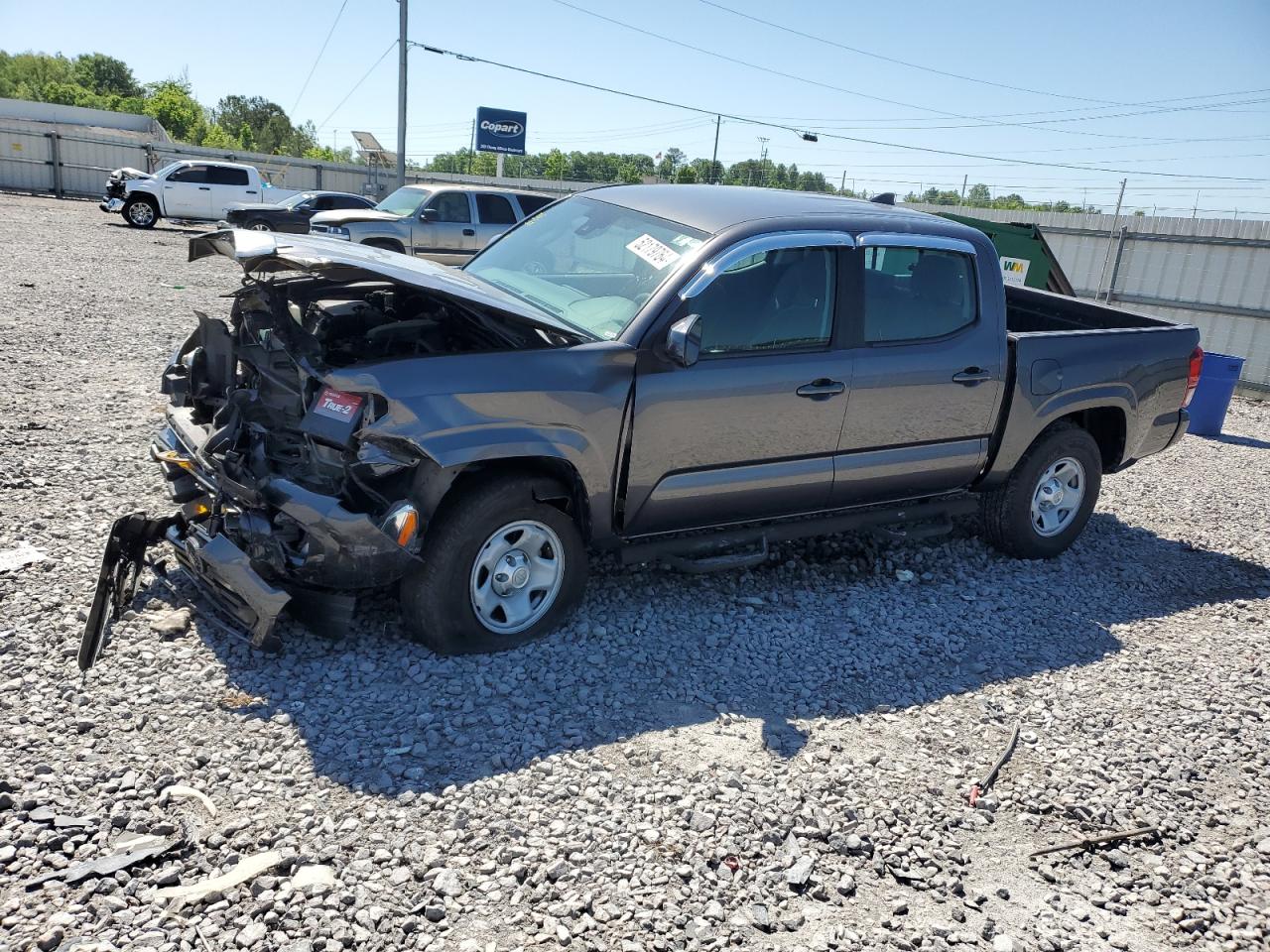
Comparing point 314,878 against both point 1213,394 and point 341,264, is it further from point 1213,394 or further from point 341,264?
point 1213,394

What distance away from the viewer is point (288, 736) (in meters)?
3.57

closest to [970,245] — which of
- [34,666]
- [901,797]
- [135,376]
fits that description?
[901,797]

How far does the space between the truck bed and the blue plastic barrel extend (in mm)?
4563

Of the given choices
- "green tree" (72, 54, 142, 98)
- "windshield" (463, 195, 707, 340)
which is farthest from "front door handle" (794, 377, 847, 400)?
"green tree" (72, 54, 142, 98)

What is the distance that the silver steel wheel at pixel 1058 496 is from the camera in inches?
240

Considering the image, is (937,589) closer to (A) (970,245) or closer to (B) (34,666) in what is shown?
(A) (970,245)

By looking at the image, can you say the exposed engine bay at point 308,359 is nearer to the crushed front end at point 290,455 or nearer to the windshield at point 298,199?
the crushed front end at point 290,455

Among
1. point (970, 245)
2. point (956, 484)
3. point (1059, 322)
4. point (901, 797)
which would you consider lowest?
point (901, 797)

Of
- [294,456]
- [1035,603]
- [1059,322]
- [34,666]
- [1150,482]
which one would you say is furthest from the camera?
[1150,482]

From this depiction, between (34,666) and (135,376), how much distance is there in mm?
5306

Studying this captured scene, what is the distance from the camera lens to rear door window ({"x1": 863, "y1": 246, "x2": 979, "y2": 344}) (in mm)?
5125

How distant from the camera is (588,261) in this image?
5.11 metres

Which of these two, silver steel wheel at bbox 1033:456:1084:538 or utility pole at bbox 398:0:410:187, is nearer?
silver steel wheel at bbox 1033:456:1084:538

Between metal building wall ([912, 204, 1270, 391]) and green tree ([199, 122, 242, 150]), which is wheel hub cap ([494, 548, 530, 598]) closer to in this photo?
metal building wall ([912, 204, 1270, 391])
